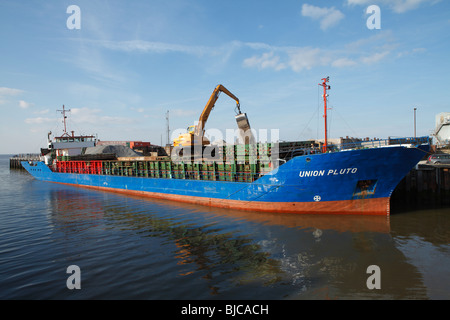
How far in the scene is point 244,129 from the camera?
77.1ft

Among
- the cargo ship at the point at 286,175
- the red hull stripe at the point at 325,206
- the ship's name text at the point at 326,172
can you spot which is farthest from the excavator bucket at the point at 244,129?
the ship's name text at the point at 326,172

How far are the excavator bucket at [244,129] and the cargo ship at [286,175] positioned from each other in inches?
3.9

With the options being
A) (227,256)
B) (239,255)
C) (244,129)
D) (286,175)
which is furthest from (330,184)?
(244,129)

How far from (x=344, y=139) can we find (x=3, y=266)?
125 ft

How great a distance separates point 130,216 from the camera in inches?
698

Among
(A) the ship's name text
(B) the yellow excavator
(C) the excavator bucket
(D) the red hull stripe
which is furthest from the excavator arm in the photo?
(A) the ship's name text

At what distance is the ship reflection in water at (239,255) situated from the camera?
7918 mm

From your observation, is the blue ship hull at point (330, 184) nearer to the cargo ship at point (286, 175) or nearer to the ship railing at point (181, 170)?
the cargo ship at point (286, 175)

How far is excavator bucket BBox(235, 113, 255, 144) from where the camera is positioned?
23125 millimetres

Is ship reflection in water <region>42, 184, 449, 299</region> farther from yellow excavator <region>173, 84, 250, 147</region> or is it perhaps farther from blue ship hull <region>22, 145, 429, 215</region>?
yellow excavator <region>173, 84, 250, 147</region>

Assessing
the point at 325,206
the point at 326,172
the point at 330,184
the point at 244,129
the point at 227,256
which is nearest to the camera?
the point at 227,256

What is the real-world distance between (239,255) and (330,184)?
26.1 ft

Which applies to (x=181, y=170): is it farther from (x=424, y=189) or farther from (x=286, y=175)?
(x=424, y=189)

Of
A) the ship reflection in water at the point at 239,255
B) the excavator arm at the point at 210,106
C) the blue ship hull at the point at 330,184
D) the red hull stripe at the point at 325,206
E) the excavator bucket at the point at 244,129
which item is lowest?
the ship reflection in water at the point at 239,255
